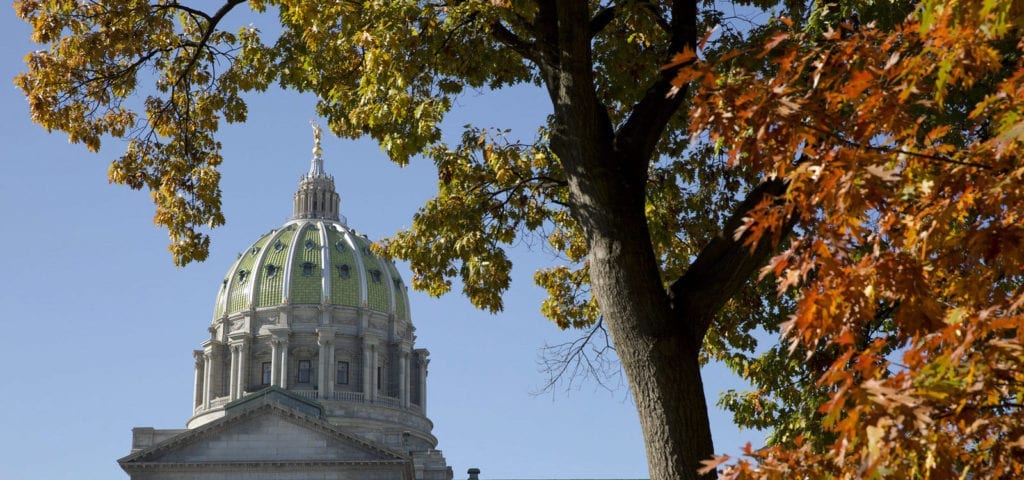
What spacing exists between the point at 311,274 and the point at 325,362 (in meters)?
10.7

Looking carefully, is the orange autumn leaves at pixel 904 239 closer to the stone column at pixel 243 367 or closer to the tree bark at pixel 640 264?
the tree bark at pixel 640 264

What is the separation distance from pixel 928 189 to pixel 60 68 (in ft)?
32.9

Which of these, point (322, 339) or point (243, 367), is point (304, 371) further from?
point (243, 367)

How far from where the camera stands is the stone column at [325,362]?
335 feet

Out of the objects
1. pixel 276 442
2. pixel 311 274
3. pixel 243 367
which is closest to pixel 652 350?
pixel 276 442

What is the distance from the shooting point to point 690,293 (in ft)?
28.8

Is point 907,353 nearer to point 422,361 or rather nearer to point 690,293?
point 690,293

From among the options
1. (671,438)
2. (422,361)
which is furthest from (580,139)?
(422,361)

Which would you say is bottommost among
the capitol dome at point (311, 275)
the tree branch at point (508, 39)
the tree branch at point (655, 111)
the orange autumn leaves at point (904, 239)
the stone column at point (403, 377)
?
the orange autumn leaves at point (904, 239)

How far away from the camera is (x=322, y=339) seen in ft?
345

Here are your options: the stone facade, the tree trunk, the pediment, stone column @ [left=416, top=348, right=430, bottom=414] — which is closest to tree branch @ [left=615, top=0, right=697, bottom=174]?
the tree trunk

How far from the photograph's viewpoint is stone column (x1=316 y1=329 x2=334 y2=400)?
335 feet

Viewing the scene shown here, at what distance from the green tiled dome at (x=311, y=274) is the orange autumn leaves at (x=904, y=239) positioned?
4109 inches

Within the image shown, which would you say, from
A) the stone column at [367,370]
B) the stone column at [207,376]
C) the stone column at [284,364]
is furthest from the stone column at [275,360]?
the stone column at [367,370]
